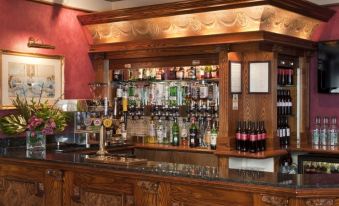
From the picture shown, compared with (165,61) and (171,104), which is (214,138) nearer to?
(171,104)

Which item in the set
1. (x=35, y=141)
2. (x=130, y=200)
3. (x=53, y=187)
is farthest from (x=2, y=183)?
(x=130, y=200)

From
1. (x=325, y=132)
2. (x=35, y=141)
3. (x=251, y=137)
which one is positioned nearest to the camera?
(x=35, y=141)

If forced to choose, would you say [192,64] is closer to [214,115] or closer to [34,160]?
[214,115]

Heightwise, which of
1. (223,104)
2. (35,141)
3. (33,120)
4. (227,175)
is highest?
(223,104)

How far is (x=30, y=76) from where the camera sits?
6242mm

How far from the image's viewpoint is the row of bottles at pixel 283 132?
21.4ft

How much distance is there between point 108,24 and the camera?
7.05m

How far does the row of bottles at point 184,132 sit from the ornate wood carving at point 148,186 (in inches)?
108

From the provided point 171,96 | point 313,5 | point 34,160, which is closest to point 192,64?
point 171,96

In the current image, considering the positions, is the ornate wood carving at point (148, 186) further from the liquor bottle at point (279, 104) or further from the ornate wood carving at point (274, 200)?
the liquor bottle at point (279, 104)

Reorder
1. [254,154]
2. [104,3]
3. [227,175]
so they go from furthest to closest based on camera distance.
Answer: [104,3], [254,154], [227,175]

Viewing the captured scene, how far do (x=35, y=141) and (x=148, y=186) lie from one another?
2149 millimetres

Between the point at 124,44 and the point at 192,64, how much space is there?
1.06m

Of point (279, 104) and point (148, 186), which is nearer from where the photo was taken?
point (148, 186)
